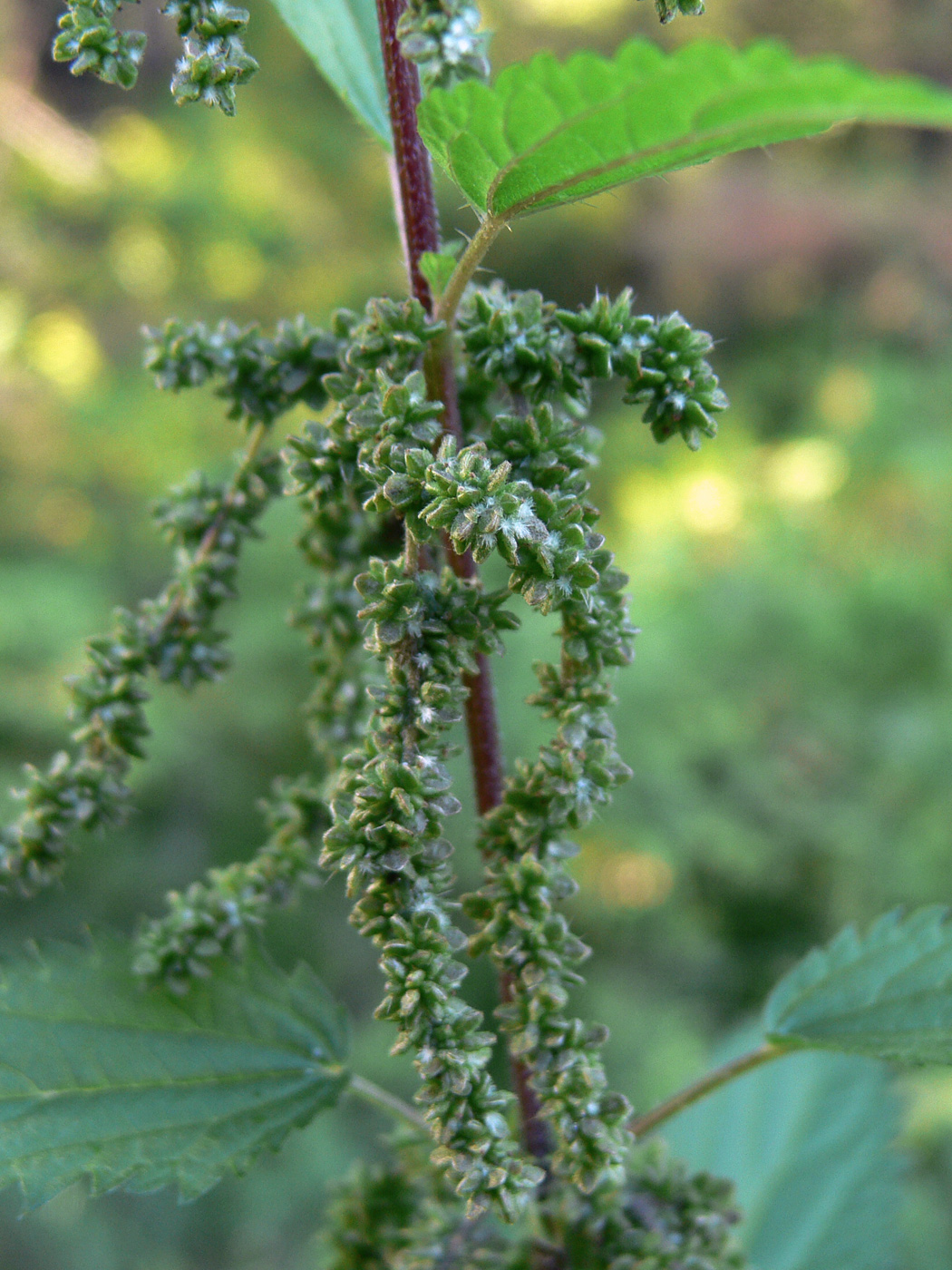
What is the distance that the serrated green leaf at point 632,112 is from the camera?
0.50 meters

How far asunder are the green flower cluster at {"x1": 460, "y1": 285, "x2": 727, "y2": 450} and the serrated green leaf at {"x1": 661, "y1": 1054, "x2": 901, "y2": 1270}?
3.82 feet

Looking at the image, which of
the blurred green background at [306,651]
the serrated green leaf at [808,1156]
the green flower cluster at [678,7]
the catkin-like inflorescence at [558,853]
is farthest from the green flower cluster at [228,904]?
the blurred green background at [306,651]

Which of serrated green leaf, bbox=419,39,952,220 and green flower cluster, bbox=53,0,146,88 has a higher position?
green flower cluster, bbox=53,0,146,88

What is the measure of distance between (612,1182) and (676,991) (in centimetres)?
297

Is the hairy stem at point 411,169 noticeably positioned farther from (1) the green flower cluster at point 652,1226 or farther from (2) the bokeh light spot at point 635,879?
(2) the bokeh light spot at point 635,879

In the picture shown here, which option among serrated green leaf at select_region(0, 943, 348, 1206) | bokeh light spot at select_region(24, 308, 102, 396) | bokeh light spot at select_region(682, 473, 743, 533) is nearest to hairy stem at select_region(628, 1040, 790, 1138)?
serrated green leaf at select_region(0, 943, 348, 1206)

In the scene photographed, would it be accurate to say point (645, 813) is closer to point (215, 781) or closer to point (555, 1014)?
point (215, 781)

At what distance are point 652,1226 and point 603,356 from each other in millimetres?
745

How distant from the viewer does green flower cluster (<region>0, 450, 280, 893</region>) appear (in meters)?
0.95

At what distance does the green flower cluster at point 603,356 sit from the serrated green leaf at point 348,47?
283mm

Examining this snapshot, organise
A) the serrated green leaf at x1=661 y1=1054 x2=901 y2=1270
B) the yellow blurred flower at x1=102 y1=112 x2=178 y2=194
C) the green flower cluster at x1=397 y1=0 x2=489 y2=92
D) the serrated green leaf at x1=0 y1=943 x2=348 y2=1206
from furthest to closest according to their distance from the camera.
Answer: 1. the yellow blurred flower at x1=102 y1=112 x2=178 y2=194
2. the serrated green leaf at x1=661 y1=1054 x2=901 y2=1270
3. the serrated green leaf at x1=0 y1=943 x2=348 y2=1206
4. the green flower cluster at x1=397 y1=0 x2=489 y2=92

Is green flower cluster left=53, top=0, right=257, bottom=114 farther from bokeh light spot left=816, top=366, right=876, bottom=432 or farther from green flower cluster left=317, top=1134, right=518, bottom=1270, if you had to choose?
bokeh light spot left=816, top=366, right=876, bottom=432

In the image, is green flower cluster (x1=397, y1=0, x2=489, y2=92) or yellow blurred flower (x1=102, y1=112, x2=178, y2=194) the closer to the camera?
green flower cluster (x1=397, y1=0, x2=489, y2=92)

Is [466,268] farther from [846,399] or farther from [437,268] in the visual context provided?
[846,399]
